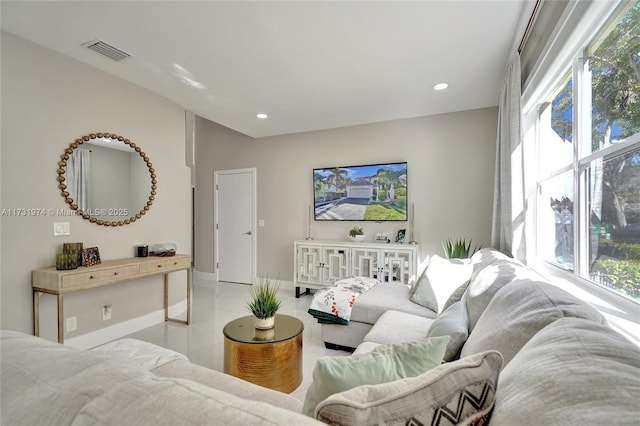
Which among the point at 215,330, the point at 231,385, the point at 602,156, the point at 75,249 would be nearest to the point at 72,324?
the point at 75,249

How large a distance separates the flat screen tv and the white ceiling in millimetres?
1038

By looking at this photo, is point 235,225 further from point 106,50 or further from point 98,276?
point 106,50

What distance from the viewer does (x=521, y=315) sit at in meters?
1.00

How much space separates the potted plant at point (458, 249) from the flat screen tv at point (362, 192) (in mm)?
690

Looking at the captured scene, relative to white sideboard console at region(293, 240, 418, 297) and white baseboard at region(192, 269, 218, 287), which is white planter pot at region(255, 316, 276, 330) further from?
white baseboard at region(192, 269, 218, 287)

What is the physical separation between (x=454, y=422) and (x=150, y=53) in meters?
3.05

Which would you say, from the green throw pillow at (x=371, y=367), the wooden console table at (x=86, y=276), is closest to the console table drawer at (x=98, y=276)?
the wooden console table at (x=86, y=276)

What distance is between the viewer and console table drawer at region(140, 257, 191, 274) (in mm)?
2824

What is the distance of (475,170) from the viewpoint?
148 inches

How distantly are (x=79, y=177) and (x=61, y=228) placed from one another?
0.48 metres

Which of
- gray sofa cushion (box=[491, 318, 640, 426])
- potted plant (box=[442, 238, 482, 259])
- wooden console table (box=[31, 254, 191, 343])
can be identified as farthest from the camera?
potted plant (box=[442, 238, 482, 259])

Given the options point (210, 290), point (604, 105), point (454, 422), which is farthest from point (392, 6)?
point (210, 290)

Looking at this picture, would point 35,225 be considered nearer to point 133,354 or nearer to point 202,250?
point 133,354

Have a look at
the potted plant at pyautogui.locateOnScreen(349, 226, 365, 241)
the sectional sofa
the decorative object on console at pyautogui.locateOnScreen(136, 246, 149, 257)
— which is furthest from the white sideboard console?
the sectional sofa
